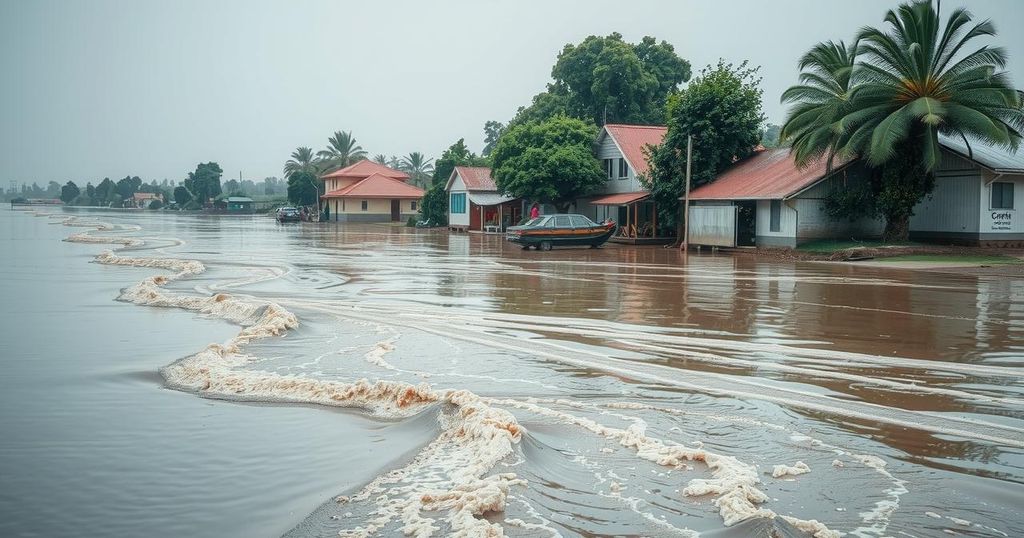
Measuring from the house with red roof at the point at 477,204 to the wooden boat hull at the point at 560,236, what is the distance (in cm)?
1508

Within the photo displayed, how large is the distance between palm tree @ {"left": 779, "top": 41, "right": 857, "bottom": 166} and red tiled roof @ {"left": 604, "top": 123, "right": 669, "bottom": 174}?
9.76m

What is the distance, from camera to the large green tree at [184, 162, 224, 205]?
131m

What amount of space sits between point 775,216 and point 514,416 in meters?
26.1

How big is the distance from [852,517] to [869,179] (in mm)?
27785

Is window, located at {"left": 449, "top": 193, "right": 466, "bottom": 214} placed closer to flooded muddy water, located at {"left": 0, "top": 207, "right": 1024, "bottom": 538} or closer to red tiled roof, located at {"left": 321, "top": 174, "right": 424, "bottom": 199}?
red tiled roof, located at {"left": 321, "top": 174, "right": 424, "bottom": 199}

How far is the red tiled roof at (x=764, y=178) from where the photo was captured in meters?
30.5

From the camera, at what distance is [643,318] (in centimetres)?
1427

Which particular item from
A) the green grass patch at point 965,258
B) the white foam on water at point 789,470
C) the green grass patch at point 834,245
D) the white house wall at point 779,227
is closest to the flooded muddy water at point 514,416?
the white foam on water at point 789,470

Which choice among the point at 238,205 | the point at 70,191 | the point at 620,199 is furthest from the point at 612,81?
the point at 70,191

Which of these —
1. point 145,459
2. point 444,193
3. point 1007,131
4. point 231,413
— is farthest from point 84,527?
point 444,193

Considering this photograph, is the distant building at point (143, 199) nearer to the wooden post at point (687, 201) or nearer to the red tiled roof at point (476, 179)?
the red tiled roof at point (476, 179)

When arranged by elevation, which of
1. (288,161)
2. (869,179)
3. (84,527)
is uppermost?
(288,161)

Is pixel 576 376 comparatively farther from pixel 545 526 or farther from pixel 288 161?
pixel 288 161

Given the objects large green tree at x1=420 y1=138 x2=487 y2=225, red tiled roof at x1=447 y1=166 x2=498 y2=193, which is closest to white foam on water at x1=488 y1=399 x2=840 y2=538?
red tiled roof at x1=447 y1=166 x2=498 y2=193
